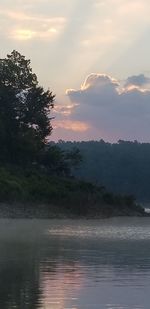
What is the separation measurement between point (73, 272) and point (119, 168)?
A: 13322 centimetres

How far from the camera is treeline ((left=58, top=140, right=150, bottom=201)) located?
149 m

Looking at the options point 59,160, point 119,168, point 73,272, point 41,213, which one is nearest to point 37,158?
point 59,160

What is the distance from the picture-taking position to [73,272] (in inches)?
932

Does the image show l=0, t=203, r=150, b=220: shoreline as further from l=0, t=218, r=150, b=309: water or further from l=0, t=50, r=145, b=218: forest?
l=0, t=218, r=150, b=309: water

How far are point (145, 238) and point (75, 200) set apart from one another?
987 inches

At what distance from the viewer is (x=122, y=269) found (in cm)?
2466

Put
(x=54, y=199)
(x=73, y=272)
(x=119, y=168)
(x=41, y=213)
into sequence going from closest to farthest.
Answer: (x=73, y=272) < (x=41, y=213) < (x=54, y=199) < (x=119, y=168)

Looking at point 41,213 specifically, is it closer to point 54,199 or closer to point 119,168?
point 54,199

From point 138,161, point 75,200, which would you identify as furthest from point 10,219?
point 138,161

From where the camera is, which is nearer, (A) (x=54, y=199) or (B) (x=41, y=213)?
(B) (x=41, y=213)

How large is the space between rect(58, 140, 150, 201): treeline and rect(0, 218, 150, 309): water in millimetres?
105346

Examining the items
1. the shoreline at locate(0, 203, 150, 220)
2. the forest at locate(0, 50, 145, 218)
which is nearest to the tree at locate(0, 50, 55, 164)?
the forest at locate(0, 50, 145, 218)

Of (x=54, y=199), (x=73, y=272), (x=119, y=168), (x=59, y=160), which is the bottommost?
(x=73, y=272)

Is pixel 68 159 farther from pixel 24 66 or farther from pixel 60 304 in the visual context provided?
pixel 60 304
